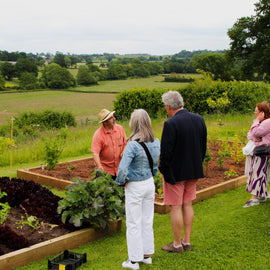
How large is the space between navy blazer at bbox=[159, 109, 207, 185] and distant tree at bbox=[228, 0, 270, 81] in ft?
141

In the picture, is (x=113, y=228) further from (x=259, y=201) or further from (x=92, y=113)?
(x=92, y=113)

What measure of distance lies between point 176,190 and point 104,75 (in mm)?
48657

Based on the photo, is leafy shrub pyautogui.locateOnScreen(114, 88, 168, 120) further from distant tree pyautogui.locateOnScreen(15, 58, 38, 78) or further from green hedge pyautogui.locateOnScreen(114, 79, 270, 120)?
distant tree pyautogui.locateOnScreen(15, 58, 38, 78)

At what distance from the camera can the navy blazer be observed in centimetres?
424

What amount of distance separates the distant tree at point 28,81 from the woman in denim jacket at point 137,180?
44.1 m

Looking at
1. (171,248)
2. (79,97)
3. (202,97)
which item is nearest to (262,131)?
(171,248)

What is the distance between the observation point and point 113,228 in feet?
18.8

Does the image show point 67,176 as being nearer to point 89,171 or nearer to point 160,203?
point 89,171

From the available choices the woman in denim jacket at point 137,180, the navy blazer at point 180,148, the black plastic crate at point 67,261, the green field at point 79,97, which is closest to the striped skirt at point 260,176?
the navy blazer at point 180,148

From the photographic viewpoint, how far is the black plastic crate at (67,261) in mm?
4234

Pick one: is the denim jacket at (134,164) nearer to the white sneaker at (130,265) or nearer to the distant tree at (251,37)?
the white sneaker at (130,265)

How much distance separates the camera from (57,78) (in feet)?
156

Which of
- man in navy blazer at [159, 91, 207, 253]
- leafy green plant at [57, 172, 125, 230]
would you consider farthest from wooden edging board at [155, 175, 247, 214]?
man in navy blazer at [159, 91, 207, 253]

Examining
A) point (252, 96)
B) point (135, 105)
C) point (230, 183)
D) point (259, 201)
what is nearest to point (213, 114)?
point (252, 96)
